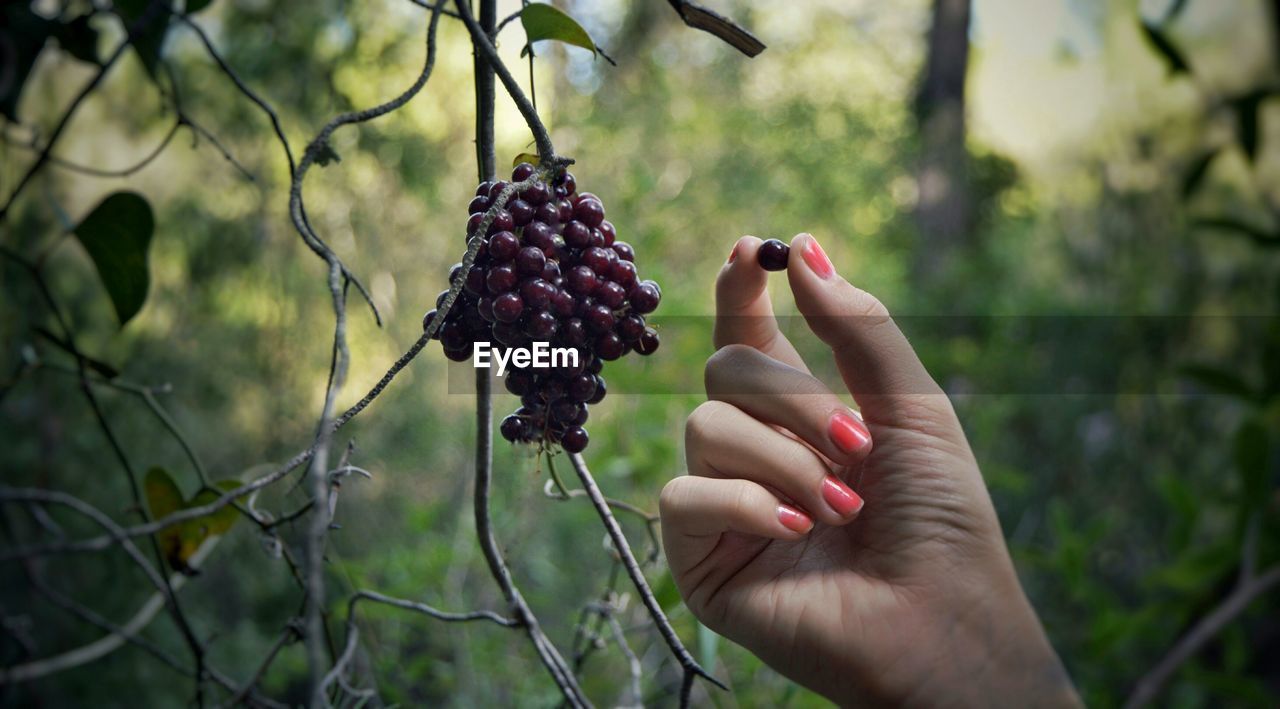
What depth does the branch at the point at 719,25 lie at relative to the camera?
1.06 feet

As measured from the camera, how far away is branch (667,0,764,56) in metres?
0.32

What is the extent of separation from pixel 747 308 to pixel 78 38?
0.43 m

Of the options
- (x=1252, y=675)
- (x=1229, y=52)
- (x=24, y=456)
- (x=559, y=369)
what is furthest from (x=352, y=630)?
(x=1252, y=675)

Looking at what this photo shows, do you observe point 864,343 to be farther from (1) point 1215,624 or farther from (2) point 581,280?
(1) point 1215,624

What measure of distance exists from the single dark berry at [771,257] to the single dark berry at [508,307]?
0.13 meters

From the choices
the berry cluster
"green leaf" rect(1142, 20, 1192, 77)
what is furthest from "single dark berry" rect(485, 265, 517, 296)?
"green leaf" rect(1142, 20, 1192, 77)

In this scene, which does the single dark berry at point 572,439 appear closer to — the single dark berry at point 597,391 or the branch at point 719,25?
the single dark berry at point 597,391

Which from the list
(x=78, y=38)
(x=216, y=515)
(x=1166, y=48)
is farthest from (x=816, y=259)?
(x=1166, y=48)

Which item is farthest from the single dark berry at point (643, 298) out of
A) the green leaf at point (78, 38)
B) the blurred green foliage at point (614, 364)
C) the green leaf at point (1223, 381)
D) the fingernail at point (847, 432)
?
the green leaf at point (1223, 381)

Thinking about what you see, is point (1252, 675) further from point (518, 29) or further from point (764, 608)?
point (518, 29)

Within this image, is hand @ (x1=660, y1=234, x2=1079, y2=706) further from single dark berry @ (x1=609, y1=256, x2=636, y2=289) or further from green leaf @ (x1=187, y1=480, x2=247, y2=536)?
green leaf @ (x1=187, y1=480, x2=247, y2=536)

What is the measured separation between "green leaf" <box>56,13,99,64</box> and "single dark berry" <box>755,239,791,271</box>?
0.41 m

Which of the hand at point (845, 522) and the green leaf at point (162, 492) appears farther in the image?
the green leaf at point (162, 492)

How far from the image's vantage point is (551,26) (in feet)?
1.11
